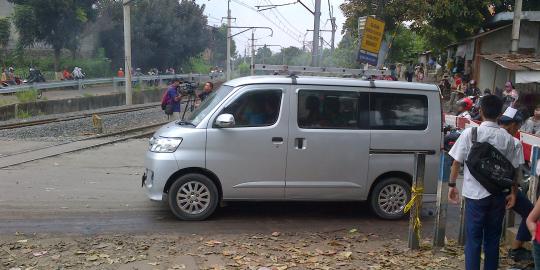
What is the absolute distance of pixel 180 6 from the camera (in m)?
52.8

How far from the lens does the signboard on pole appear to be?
551 inches

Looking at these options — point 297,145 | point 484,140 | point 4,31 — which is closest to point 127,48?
point 4,31

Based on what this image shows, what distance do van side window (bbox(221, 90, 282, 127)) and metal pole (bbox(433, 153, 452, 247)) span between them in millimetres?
2218

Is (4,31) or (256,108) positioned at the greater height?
(4,31)

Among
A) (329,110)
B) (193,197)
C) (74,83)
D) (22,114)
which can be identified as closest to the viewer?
(193,197)

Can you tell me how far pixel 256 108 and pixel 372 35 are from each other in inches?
315

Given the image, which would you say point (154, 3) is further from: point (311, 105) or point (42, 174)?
point (311, 105)

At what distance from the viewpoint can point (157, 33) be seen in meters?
47.8

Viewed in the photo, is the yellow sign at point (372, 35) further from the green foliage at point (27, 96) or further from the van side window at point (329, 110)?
the green foliage at point (27, 96)

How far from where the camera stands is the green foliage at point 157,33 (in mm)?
45500

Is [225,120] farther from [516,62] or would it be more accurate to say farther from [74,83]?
[74,83]

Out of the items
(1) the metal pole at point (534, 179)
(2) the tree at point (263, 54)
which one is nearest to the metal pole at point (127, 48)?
(1) the metal pole at point (534, 179)

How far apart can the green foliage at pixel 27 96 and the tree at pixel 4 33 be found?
15.5m

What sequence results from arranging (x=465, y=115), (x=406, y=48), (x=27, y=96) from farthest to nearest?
(x=406, y=48)
(x=27, y=96)
(x=465, y=115)
